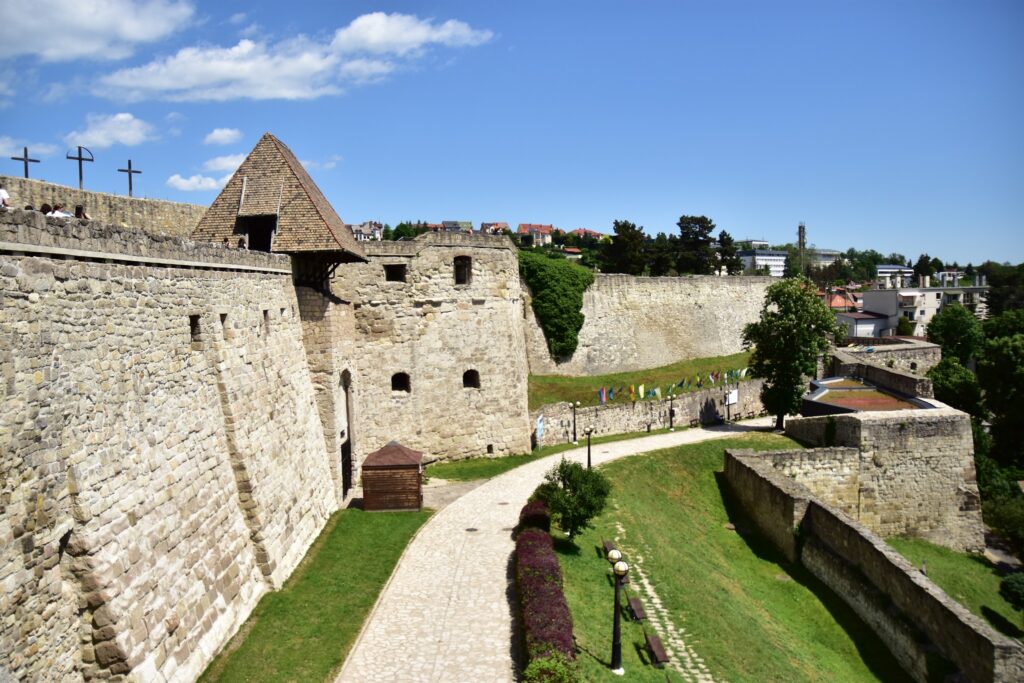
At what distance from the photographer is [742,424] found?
36.2 metres

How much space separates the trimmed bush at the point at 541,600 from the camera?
11422 millimetres

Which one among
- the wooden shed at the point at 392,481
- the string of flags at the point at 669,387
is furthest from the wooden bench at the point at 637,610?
the string of flags at the point at 669,387

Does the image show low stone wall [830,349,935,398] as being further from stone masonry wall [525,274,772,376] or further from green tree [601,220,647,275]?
green tree [601,220,647,275]

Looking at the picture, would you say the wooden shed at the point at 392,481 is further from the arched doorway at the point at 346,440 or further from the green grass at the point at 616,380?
the green grass at the point at 616,380

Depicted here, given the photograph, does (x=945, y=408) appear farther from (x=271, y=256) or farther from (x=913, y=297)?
(x=913, y=297)

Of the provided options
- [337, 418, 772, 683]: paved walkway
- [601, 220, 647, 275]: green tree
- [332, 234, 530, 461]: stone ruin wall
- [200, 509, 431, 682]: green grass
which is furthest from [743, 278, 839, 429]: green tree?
[601, 220, 647, 275]: green tree

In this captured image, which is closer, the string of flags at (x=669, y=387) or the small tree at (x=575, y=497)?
the small tree at (x=575, y=497)

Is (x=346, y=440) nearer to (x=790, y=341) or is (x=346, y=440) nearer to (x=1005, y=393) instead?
(x=790, y=341)

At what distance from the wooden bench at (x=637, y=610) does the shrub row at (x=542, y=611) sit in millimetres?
2018

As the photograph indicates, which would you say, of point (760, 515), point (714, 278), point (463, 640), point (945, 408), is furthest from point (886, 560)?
point (714, 278)

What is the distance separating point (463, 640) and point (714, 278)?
45.1 metres

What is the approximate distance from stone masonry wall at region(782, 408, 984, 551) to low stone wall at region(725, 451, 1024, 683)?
3.70m

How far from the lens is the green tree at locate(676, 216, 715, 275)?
72.9 meters

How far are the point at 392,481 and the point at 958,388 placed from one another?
3712cm
